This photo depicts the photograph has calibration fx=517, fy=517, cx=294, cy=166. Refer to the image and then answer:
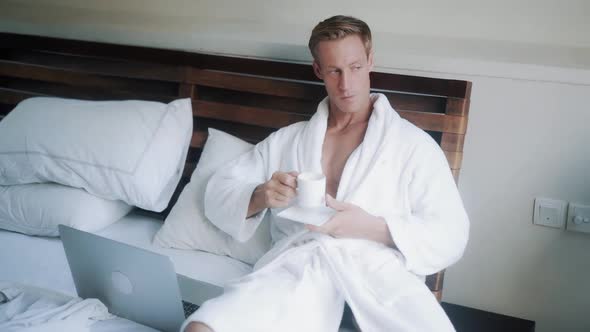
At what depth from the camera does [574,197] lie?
1.70m

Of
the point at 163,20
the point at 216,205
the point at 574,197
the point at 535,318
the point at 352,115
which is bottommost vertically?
the point at 535,318

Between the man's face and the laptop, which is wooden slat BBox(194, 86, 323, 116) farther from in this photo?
the laptop

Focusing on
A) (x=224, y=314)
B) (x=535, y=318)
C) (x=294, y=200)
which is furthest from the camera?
(x=535, y=318)

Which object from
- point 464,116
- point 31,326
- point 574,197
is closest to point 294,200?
point 464,116

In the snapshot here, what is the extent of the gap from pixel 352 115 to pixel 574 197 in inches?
30.8

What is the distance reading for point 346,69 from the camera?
1483mm

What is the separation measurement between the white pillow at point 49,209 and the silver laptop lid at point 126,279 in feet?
1.33

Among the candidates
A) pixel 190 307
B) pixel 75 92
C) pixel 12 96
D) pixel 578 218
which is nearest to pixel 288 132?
pixel 190 307

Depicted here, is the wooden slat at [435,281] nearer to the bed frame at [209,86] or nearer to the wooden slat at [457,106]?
the bed frame at [209,86]

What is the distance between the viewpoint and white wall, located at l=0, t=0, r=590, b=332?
1.67m

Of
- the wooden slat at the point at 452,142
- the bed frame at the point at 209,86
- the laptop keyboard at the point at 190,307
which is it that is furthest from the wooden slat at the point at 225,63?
the laptop keyboard at the point at 190,307

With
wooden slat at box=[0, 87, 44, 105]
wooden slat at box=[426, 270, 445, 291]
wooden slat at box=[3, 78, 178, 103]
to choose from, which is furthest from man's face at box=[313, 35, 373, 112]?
wooden slat at box=[0, 87, 44, 105]

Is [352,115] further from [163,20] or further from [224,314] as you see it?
[163,20]

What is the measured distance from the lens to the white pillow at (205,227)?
1663 mm
